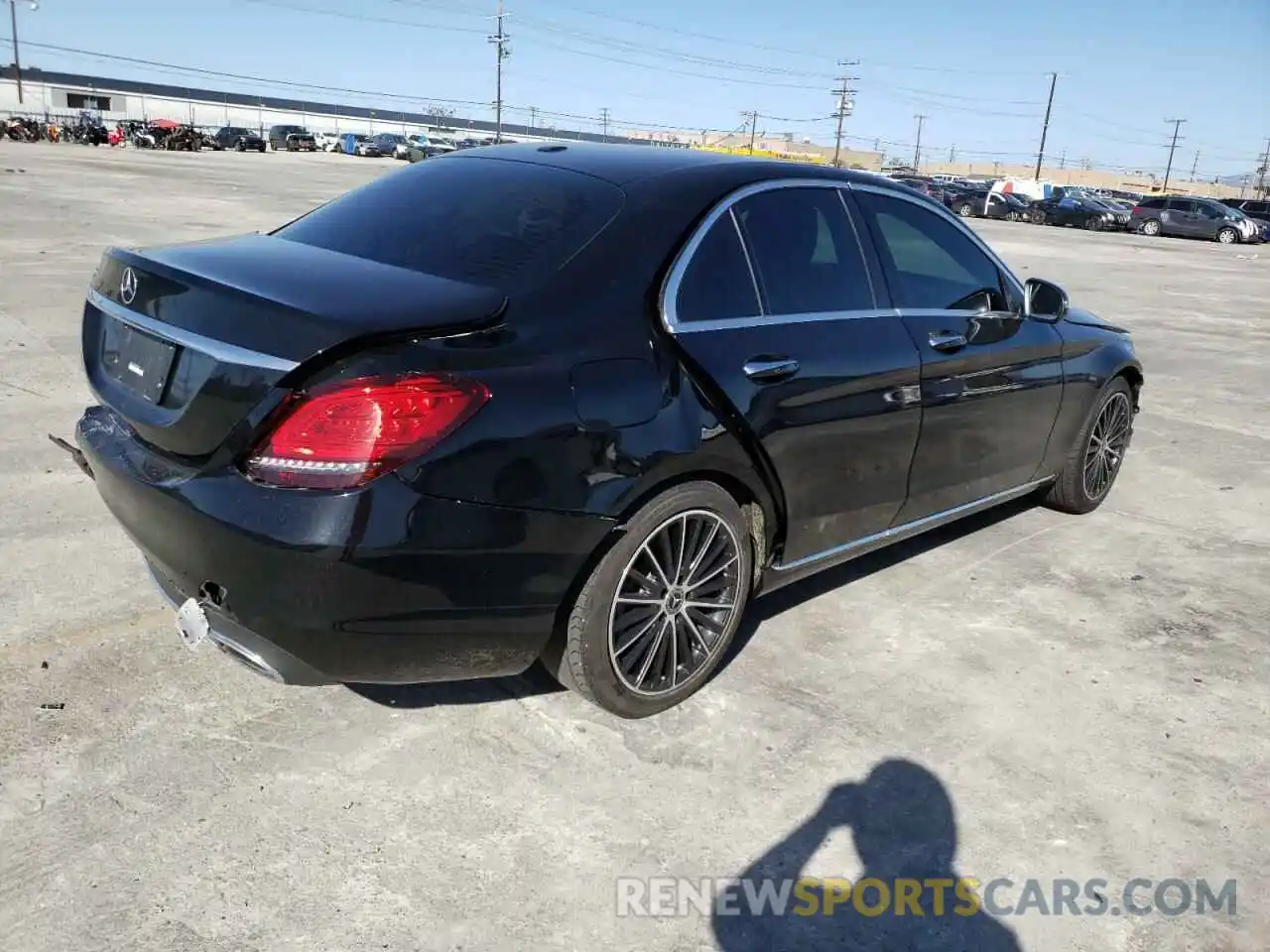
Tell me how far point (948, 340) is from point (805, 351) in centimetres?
91

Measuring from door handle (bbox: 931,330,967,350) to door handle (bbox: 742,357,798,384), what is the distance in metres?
0.89

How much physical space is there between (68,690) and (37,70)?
134 meters

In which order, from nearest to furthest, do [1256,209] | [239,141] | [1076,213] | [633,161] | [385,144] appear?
[633,161]
[1076,213]
[1256,209]
[239,141]
[385,144]

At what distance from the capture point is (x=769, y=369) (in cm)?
316

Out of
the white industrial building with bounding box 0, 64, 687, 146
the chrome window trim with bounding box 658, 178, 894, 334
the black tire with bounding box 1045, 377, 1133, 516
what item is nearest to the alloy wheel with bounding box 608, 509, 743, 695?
the chrome window trim with bounding box 658, 178, 894, 334

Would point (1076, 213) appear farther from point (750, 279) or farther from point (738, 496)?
point (738, 496)

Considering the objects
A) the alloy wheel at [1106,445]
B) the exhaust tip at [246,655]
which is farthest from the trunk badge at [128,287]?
the alloy wheel at [1106,445]

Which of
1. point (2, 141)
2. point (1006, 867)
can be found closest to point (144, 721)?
point (1006, 867)

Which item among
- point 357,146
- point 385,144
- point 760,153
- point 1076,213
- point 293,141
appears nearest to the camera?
point 1076,213

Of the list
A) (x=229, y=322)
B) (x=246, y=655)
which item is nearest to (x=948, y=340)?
(x=229, y=322)

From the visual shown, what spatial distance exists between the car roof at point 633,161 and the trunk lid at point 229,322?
2.75 ft

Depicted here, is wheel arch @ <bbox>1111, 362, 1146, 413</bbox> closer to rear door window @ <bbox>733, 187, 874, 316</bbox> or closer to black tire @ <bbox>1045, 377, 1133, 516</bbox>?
black tire @ <bbox>1045, 377, 1133, 516</bbox>

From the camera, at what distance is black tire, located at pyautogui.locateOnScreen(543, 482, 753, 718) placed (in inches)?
111

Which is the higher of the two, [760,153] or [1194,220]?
[760,153]
